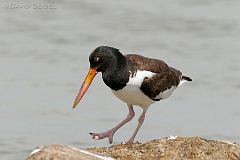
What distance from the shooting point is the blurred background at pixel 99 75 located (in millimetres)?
14117

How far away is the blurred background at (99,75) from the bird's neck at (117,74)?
2.50 metres

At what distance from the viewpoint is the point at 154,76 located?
11.5 meters

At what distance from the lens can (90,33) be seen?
18.5m

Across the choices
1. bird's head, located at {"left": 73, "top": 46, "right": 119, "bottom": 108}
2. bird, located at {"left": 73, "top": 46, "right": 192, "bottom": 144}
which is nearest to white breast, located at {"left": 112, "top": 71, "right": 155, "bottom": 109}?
bird, located at {"left": 73, "top": 46, "right": 192, "bottom": 144}

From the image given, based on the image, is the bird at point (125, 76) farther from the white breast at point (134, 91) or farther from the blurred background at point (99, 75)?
the blurred background at point (99, 75)

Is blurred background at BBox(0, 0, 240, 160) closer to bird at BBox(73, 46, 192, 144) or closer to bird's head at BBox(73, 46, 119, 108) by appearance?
bird at BBox(73, 46, 192, 144)

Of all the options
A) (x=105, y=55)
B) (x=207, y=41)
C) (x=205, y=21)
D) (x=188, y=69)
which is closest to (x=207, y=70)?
(x=188, y=69)

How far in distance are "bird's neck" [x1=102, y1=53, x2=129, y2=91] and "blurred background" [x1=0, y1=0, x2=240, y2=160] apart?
2502 millimetres

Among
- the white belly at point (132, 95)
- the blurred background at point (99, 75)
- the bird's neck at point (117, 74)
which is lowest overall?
the blurred background at point (99, 75)

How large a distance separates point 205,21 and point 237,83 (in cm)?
377

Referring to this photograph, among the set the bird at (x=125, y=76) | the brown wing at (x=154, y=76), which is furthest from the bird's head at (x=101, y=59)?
the brown wing at (x=154, y=76)

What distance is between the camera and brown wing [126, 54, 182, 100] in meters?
11.3

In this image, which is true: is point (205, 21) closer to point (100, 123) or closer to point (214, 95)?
point (214, 95)

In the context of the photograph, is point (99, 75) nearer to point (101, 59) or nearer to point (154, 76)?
point (154, 76)
